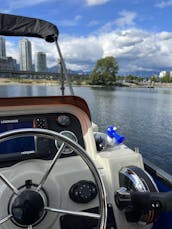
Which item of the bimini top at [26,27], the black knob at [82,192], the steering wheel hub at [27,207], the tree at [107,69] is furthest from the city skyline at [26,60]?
the tree at [107,69]

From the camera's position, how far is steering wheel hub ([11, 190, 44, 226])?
34.8 inches

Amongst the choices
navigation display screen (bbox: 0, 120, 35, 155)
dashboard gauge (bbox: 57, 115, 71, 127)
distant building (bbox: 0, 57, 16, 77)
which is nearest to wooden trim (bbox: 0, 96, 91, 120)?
dashboard gauge (bbox: 57, 115, 71, 127)

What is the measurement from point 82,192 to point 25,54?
60.2 inches

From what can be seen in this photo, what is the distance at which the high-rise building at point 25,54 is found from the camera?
2.32m

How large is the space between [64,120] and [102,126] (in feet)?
28.3

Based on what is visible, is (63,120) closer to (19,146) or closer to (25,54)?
(19,146)

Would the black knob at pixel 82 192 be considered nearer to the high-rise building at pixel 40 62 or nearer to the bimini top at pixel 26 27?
the bimini top at pixel 26 27

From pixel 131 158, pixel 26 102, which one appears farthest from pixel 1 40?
pixel 131 158

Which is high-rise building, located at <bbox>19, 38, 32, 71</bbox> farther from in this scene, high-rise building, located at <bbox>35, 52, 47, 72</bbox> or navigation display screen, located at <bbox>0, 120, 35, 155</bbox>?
navigation display screen, located at <bbox>0, 120, 35, 155</bbox>

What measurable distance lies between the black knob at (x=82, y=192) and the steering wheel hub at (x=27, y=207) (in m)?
0.43

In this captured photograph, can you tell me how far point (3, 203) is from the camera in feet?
3.59

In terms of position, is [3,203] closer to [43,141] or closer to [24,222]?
[24,222]

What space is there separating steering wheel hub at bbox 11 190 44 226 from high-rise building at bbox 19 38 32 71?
1.63 m

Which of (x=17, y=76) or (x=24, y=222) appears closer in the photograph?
(x=24, y=222)
